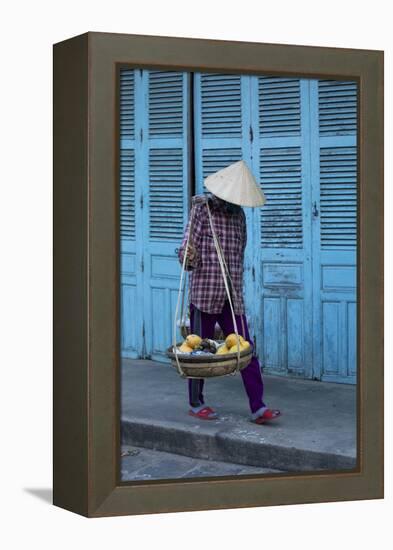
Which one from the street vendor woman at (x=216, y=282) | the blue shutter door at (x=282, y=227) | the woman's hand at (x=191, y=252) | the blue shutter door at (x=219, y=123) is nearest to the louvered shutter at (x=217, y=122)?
the blue shutter door at (x=219, y=123)

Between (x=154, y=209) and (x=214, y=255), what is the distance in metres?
0.73

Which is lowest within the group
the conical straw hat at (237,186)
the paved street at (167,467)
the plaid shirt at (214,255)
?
the paved street at (167,467)

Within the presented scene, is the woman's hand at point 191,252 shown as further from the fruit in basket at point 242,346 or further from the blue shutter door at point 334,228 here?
the blue shutter door at point 334,228

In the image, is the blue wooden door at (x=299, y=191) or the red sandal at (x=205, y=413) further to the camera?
the blue wooden door at (x=299, y=191)

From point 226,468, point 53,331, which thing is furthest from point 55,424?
point 226,468

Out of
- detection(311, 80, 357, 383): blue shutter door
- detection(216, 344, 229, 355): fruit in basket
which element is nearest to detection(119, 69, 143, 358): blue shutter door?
detection(216, 344, 229, 355): fruit in basket

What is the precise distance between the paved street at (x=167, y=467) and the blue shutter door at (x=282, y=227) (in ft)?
4.15

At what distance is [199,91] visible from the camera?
846cm

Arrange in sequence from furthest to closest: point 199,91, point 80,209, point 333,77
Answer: point 199,91 → point 333,77 → point 80,209

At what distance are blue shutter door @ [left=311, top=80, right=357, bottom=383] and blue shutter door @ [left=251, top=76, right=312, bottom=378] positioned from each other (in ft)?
0.23

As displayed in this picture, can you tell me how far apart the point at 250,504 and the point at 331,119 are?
258 cm

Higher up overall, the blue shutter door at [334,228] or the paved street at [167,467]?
the blue shutter door at [334,228]

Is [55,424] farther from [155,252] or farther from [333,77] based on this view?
[333,77]

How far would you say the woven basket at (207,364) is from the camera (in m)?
7.28
